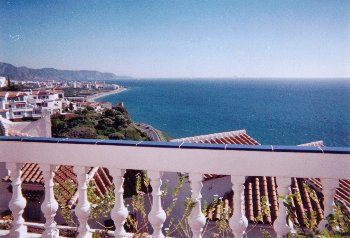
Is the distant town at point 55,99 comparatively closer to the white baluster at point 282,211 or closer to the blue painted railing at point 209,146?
the blue painted railing at point 209,146

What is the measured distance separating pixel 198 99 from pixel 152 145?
66.2 m

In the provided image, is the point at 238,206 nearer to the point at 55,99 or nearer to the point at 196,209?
the point at 196,209

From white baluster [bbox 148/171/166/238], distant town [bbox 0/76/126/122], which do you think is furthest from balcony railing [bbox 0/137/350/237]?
distant town [bbox 0/76/126/122]

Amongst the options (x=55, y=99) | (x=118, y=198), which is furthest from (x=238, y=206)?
(x=55, y=99)

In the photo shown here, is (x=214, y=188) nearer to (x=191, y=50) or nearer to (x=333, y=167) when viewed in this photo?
(x=333, y=167)

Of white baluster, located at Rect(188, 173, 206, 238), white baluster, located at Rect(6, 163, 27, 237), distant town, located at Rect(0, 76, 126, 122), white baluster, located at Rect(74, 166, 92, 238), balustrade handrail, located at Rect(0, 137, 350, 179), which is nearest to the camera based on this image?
balustrade handrail, located at Rect(0, 137, 350, 179)

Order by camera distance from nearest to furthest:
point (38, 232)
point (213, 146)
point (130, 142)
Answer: point (213, 146), point (130, 142), point (38, 232)

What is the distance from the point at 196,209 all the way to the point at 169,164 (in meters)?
0.26

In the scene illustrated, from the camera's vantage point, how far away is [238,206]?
4.84 ft

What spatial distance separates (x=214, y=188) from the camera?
6.21 metres

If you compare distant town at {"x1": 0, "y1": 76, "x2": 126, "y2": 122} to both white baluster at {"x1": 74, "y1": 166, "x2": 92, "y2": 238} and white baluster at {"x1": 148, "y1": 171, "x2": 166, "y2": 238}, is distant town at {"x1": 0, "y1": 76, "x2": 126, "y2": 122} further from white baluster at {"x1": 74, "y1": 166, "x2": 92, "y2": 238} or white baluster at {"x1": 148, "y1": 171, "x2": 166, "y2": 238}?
white baluster at {"x1": 148, "y1": 171, "x2": 166, "y2": 238}

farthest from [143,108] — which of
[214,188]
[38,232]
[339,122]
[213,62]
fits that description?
[38,232]

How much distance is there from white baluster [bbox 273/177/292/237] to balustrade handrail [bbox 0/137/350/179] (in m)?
0.04

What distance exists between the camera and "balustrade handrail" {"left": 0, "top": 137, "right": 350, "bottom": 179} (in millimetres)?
1361
